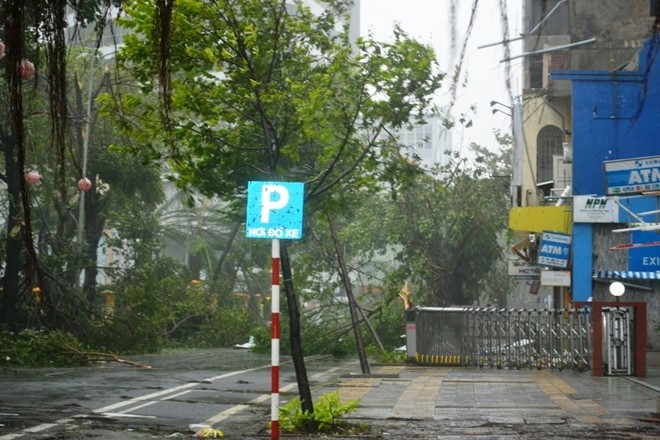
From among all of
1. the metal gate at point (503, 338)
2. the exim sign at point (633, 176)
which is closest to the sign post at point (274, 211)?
the exim sign at point (633, 176)

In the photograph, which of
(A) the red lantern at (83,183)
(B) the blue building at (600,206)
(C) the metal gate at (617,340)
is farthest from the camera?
(B) the blue building at (600,206)

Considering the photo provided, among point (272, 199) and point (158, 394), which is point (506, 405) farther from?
point (272, 199)

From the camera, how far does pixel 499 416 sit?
15133 mm

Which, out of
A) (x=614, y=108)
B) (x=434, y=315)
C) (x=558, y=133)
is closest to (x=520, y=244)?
(x=558, y=133)

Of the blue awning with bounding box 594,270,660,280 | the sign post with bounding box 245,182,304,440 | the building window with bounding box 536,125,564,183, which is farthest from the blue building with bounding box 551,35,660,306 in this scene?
the sign post with bounding box 245,182,304,440

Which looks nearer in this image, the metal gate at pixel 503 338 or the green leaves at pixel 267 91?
the green leaves at pixel 267 91

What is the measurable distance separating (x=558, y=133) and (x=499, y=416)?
Answer: 1022 inches

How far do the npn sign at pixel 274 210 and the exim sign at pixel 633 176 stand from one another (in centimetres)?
950

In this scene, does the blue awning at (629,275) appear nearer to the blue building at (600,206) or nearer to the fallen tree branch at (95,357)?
the blue building at (600,206)

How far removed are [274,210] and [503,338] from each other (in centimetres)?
1874

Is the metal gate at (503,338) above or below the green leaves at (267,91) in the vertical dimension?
below

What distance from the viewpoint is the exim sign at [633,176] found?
65.9 feet

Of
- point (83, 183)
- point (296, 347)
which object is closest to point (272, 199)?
point (83, 183)

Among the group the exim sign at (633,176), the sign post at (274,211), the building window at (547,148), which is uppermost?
the building window at (547,148)
